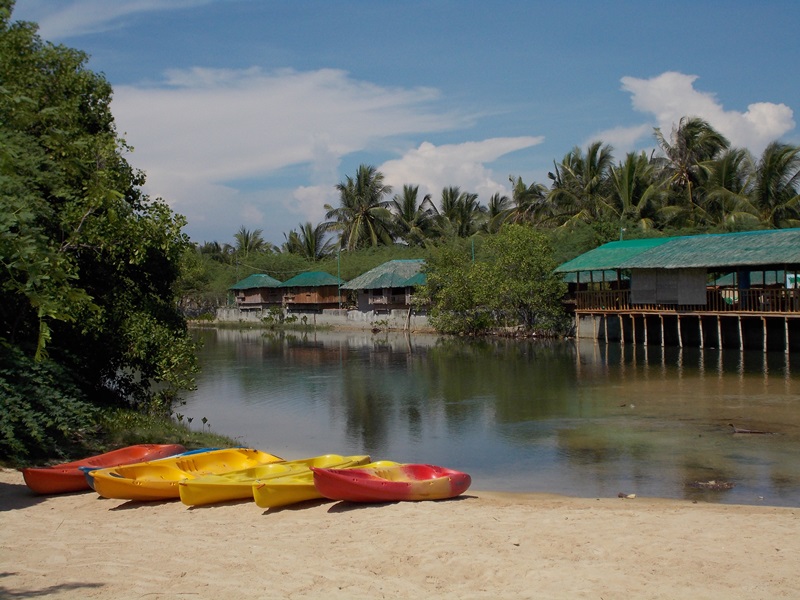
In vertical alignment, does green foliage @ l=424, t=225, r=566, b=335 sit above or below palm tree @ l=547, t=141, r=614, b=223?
below

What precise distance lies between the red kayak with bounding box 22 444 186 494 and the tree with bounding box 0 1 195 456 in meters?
0.86

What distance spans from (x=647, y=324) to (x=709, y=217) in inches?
473

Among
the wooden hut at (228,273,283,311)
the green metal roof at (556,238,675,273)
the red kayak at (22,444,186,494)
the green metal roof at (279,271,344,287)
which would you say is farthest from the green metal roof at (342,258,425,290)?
the red kayak at (22,444,186,494)

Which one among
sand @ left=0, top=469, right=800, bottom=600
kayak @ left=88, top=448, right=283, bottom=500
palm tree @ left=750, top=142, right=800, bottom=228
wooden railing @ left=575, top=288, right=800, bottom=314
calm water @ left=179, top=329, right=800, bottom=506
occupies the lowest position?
calm water @ left=179, top=329, right=800, bottom=506

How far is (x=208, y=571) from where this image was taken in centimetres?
720

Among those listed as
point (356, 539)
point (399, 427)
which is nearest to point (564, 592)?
point (356, 539)

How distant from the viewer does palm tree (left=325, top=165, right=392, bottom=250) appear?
61312mm

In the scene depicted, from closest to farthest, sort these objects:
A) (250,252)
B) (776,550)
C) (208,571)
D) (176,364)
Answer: (208,571) → (776,550) → (176,364) → (250,252)

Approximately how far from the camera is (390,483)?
1033cm

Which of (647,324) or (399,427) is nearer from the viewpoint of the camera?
(399,427)

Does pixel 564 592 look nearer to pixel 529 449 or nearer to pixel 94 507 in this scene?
pixel 94 507

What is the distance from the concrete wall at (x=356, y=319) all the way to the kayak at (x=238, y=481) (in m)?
38.4

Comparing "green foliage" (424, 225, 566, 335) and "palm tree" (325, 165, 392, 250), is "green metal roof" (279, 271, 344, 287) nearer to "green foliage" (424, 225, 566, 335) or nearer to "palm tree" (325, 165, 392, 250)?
"palm tree" (325, 165, 392, 250)

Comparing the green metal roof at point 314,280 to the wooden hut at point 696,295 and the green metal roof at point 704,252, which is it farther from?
the green metal roof at point 704,252
